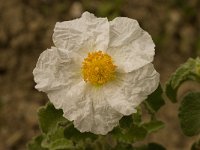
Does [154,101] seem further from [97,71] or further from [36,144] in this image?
[36,144]

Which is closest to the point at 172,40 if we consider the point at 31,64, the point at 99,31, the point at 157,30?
the point at 157,30

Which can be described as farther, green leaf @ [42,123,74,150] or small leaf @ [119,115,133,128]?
green leaf @ [42,123,74,150]

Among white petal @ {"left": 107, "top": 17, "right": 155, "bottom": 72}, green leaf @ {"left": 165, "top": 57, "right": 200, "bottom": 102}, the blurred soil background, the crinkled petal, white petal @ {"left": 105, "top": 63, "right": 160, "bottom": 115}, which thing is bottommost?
the blurred soil background

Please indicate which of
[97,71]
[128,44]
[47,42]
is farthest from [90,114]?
[47,42]

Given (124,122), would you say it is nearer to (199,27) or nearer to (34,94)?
(34,94)

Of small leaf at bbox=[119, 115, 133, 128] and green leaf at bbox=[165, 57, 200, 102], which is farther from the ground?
green leaf at bbox=[165, 57, 200, 102]

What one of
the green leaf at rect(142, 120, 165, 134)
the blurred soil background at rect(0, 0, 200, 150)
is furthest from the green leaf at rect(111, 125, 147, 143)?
the blurred soil background at rect(0, 0, 200, 150)

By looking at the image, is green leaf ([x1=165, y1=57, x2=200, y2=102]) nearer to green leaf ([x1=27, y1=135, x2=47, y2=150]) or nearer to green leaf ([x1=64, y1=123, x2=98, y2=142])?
green leaf ([x1=64, y1=123, x2=98, y2=142])

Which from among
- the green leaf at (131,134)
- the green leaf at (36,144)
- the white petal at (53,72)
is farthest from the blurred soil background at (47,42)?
the white petal at (53,72)

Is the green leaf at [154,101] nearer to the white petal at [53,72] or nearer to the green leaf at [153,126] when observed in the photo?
the green leaf at [153,126]
